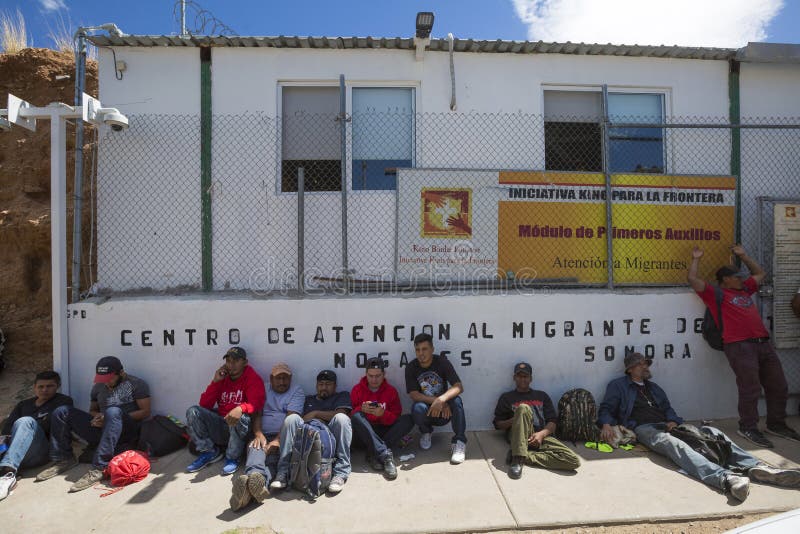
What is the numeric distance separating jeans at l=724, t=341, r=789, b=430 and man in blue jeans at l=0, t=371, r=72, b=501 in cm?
654

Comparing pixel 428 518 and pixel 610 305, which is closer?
pixel 428 518

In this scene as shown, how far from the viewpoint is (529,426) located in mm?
3986

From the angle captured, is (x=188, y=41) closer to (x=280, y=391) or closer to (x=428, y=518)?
(x=280, y=391)

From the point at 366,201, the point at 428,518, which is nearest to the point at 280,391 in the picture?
the point at 428,518

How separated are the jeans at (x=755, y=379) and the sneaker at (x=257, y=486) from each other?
4.61 metres

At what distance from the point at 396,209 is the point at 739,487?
3772mm

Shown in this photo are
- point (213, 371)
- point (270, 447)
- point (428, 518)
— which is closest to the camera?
point (428, 518)

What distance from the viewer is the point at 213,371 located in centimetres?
451

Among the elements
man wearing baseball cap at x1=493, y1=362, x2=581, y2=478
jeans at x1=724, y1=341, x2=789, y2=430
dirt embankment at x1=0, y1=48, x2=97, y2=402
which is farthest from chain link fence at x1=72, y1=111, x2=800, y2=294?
dirt embankment at x1=0, y1=48, x2=97, y2=402

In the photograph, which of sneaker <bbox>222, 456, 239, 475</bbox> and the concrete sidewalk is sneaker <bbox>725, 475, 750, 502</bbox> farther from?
sneaker <bbox>222, 456, 239, 475</bbox>

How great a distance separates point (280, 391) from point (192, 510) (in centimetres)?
119

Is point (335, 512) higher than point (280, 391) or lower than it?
lower

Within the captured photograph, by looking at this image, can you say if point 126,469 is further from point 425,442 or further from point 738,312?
point 738,312

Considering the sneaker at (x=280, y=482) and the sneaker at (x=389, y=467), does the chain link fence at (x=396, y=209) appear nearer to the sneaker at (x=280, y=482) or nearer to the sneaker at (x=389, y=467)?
the sneaker at (x=389, y=467)
